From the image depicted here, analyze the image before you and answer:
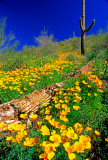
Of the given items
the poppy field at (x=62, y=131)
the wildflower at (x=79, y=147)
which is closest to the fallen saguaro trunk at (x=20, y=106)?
the poppy field at (x=62, y=131)

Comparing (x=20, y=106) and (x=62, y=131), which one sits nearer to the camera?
(x=62, y=131)

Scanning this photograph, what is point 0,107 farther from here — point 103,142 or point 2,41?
point 2,41

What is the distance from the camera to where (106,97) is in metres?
2.90

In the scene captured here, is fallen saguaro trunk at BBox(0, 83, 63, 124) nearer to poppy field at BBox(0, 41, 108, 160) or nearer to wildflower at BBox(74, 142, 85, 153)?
poppy field at BBox(0, 41, 108, 160)

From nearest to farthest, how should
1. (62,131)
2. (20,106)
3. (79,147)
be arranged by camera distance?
(79,147), (62,131), (20,106)

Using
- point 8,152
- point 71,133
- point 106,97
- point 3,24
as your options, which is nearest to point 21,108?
point 8,152

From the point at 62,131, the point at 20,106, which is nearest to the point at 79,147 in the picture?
the point at 62,131

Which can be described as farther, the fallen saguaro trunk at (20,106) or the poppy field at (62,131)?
the fallen saguaro trunk at (20,106)

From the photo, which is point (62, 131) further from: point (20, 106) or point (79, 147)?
point (20, 106)

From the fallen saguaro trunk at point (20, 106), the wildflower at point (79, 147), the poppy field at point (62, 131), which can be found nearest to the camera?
the wildflower at point (79, 147)

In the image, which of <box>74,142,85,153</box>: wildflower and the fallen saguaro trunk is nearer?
<box>74,142,85,153</box>: wildflower

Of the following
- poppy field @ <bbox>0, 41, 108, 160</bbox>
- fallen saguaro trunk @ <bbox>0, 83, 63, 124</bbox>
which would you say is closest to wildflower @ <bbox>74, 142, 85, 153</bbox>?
poppy field @ <bbox>0, 41, 108, 160</bbox>

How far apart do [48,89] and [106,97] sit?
5.46 ft

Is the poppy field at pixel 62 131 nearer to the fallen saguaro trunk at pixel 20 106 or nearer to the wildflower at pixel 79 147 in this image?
the wildflower at pixel 79 147
